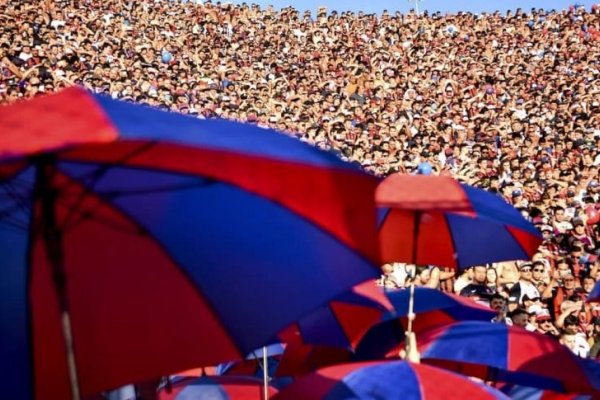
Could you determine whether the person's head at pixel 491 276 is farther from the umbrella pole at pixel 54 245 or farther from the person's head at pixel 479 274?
the umbrella pole at pixel 54 245

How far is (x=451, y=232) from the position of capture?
5109 millimetres

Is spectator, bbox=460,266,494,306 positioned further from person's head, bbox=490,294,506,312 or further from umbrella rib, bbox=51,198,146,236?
umbrella rib, bbox=51,198,146,236

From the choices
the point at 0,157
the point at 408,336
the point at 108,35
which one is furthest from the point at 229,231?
the point at 108,35

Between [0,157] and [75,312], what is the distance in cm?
111

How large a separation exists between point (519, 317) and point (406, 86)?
42.4ft

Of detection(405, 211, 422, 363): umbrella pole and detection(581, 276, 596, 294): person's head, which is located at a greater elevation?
detection(405, 211, 422, 363): umbrella pole

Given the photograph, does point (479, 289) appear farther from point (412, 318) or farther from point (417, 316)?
point (412, 318)

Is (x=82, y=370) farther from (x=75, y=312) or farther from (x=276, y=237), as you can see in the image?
(x=276, y=237)

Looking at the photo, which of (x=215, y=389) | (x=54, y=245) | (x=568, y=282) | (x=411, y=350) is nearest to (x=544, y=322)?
(x=568, y=282)

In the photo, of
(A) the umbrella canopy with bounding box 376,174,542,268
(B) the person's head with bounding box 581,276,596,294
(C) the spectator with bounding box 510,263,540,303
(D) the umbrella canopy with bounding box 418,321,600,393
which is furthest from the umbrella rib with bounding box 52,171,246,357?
(B) the person's head with bounding box 581,276,596,294

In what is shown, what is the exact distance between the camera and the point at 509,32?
22.8m

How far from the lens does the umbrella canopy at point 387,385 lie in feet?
10.9

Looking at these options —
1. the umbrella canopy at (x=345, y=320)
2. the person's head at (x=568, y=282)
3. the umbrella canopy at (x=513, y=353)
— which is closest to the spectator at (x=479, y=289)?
the person's head at (x=568, y=282)

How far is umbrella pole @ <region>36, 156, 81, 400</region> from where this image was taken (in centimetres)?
241
